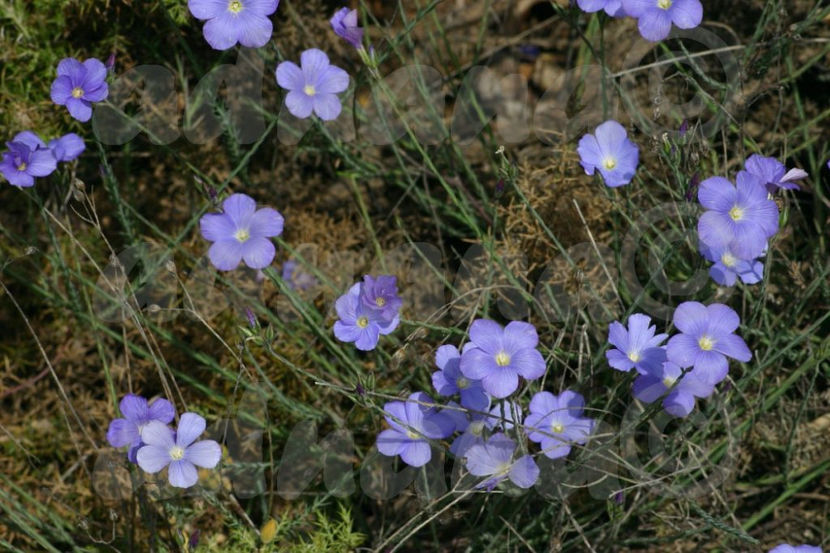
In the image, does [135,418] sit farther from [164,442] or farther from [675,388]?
[675,388]

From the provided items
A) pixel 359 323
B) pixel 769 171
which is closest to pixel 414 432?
pixel 359 323

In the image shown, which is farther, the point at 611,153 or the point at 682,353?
the point at 611,153

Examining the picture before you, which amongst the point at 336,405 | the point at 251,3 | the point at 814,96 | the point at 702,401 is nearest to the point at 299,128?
the point at 251,3

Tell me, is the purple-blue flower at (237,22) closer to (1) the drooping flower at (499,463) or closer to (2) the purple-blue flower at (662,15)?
(2) the purple-blue flower at (662,15)

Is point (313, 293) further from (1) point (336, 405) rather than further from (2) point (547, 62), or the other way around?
(2) point (547, 62)

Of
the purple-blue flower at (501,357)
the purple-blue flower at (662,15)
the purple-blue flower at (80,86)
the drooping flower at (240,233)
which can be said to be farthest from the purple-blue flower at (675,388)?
the purple-blue flower at (80,86)

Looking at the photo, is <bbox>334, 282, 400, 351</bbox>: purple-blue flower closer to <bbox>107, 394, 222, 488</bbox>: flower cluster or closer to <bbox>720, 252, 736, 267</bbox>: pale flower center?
<bbox>107, 394, 222, 488</bbox>: flower cluster
